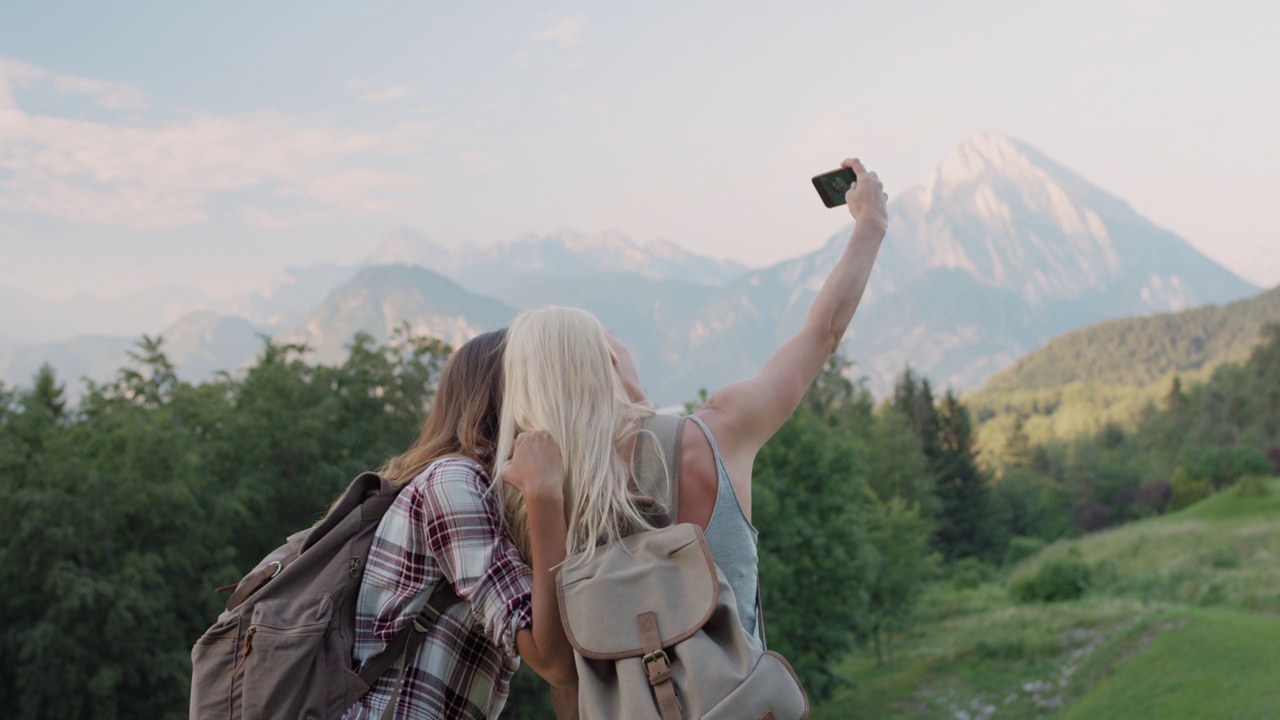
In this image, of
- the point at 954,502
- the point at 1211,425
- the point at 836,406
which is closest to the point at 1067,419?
the point at 1211,425

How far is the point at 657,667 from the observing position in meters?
1.77

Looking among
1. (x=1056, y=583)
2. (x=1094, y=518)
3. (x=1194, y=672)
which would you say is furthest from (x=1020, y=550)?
(x=1194, y=672)

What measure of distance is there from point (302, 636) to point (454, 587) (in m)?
0.32

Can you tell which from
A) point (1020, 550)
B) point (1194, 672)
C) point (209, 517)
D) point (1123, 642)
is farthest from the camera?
point (1020, 550)

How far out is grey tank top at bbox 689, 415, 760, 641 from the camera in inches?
82.4

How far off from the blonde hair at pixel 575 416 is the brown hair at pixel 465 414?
0.16 metres

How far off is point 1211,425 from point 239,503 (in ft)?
267

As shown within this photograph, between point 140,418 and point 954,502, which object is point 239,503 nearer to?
point 140,418

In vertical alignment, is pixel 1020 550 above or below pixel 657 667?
below

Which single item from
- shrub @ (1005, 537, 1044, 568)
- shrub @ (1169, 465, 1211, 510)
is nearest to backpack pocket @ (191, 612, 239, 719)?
shrub @ (1005, 537, 1044, 568)

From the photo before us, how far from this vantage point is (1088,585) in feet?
118

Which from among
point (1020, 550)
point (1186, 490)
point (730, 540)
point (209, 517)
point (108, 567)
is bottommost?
point (1186, 490)

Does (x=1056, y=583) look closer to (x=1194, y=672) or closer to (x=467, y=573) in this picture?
(x=1194, y=672)

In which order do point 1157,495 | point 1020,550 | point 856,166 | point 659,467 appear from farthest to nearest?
point 1157,495 → point 1020,550 → point 856,166 → point 659,467
